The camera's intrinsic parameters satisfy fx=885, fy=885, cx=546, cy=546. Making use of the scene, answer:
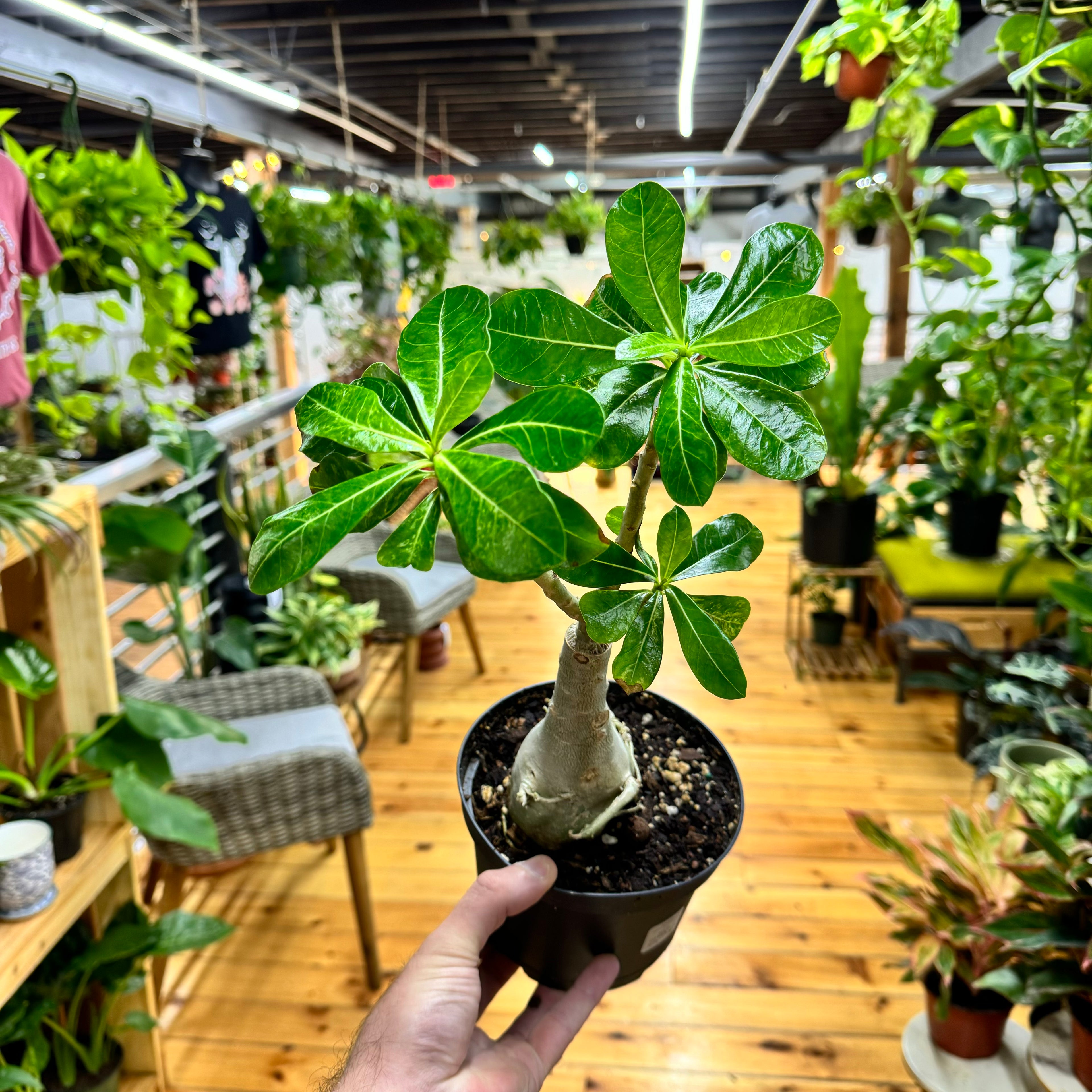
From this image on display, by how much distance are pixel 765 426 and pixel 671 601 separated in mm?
134

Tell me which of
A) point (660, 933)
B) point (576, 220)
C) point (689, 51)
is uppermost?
point (689, 51)

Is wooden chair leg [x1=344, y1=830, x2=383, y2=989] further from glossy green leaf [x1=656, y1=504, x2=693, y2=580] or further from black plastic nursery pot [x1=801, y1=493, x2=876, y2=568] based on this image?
black plastic nursery pot [x1=801, y1=493, x2=876, y2=568]

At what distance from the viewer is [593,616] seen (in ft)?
1.80

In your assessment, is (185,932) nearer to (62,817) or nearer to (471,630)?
(62,817)

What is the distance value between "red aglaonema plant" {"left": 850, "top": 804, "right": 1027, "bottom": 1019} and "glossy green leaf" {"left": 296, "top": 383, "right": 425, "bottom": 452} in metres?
1.58

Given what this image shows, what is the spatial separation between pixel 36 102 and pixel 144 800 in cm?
607

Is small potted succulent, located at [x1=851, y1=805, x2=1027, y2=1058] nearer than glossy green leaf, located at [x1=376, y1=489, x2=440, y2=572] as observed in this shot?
No

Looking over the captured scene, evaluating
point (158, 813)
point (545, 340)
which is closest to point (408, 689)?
point (158, 813)

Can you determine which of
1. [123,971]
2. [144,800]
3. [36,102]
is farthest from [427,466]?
[36,102]

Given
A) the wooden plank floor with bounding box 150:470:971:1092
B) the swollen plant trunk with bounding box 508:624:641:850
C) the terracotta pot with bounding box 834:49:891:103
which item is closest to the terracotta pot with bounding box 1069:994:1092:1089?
the wooden plank floor with bounding box 150:470:971:1092

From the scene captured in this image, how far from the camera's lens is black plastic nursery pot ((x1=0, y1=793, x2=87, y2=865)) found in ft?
4.98

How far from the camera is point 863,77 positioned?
173 cm

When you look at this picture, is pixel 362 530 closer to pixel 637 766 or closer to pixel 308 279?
pixel 637 766

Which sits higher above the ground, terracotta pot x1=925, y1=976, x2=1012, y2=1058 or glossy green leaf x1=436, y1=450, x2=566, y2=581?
glossy green leaf x1=436, y1=450, x2=566, y2=581
